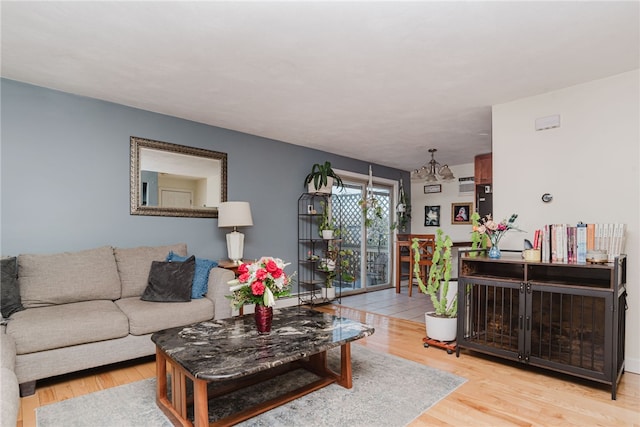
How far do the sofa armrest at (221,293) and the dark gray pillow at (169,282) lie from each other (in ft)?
0.71

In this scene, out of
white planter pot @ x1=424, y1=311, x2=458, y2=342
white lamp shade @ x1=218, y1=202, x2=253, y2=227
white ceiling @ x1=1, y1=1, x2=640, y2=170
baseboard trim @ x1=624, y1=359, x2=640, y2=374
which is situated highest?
white ceiling @ x1=1, y1=1, x2=640, y2=170

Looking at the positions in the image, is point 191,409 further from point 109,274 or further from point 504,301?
point 504,301

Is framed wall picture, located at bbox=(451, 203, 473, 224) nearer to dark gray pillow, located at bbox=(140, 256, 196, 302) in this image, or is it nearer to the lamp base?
the lamp base

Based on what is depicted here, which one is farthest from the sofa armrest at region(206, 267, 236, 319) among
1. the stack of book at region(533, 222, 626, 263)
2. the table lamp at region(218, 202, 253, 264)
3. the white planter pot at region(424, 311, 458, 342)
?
the stack of book at region(533, 222, 626, 263)

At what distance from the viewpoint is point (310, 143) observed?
518 cm

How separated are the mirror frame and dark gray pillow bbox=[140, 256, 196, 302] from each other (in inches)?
26.4

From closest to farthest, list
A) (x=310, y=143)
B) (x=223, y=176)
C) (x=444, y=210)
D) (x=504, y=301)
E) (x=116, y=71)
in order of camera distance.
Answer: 1. (x=116, y=71)
2. (x=504, y=301)
3. (x=223, y=176)
4. (x=310, y=143)
5. (x=444, y=210)

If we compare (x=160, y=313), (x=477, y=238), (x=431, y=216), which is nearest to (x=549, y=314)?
(x=477, y=238)

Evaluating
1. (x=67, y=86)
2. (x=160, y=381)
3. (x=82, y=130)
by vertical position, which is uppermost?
(x=67, y=86)

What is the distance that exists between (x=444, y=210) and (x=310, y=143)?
3250mm

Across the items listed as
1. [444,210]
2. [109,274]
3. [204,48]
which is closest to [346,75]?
A: [204,48]

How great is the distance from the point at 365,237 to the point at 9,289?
16.3 feet

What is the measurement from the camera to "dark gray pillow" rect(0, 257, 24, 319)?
A: 8.70 feet

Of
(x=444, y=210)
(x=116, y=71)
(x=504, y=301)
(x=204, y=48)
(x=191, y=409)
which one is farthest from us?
(x=444, y=210)
